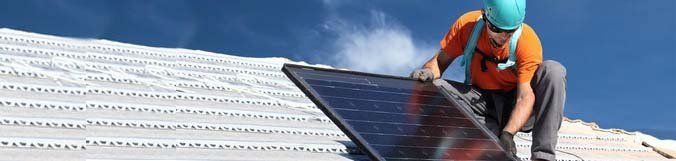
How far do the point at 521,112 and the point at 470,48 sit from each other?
675 mm

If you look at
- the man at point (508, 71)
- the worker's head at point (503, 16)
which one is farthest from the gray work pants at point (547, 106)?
the worker's head at point (503, 16)

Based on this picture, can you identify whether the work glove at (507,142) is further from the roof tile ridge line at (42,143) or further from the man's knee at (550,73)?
the roof tile ridge line at (42,143)

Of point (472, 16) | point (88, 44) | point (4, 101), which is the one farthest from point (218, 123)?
point (88, 44)

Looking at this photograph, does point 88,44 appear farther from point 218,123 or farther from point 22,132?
point 22,132

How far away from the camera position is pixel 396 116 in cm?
551

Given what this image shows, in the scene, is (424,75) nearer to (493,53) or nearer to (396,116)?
(493,53)

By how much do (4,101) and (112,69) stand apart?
243cm

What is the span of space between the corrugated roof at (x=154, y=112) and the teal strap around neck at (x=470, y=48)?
0.92 meters

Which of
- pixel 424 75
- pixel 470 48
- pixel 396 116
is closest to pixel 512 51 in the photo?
pixel 470 48

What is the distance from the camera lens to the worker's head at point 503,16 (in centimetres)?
536

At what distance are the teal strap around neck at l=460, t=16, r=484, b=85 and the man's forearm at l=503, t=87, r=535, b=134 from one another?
0.56 metres

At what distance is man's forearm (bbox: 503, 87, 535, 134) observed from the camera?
5.55 metres

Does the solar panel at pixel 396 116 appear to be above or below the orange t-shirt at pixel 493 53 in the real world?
below

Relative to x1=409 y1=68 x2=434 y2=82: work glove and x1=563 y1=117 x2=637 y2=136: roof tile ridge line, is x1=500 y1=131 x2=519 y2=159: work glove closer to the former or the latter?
x1=409 y1=68 x2=434 y2=82: work glove
